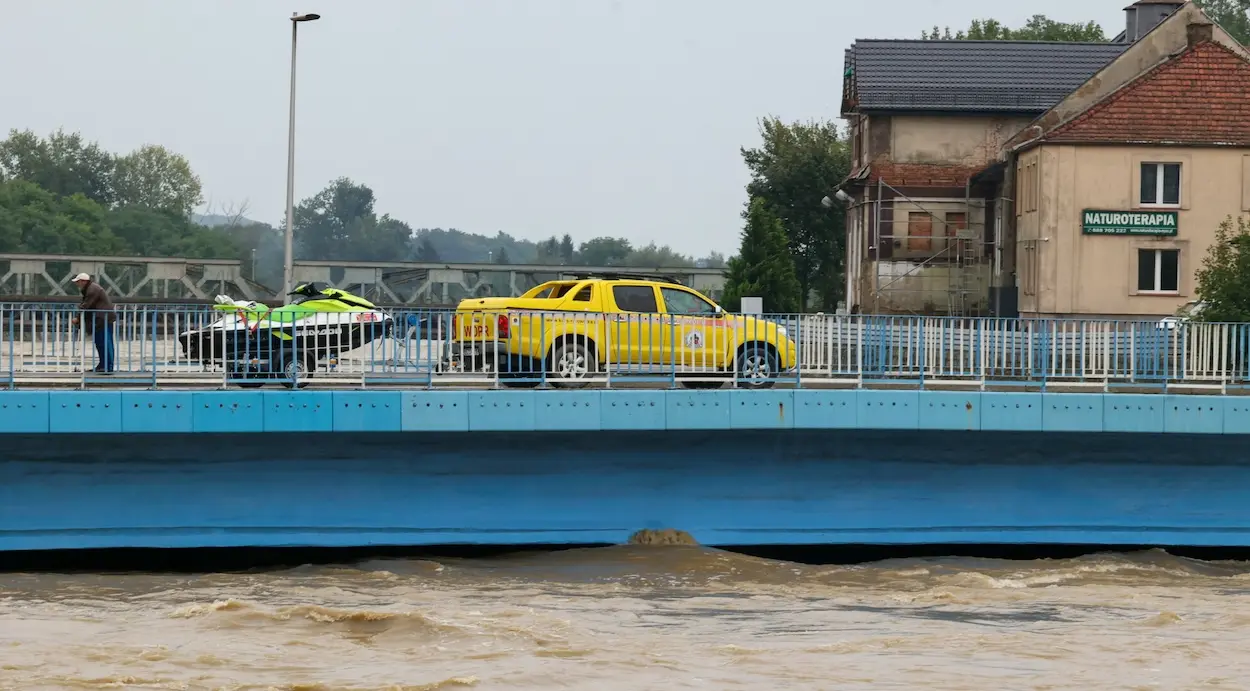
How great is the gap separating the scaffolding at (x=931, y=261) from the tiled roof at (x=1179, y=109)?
769 cm

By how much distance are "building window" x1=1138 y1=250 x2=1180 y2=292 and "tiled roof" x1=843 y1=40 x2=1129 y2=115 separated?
26.7ft

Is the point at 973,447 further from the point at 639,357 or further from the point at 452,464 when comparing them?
the point at 452,464

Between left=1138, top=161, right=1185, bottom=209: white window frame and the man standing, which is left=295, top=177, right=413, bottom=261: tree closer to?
left=1138, top=161, right=1185, bottom=209: white window frame

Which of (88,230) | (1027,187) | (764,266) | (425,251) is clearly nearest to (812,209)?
(764,266)

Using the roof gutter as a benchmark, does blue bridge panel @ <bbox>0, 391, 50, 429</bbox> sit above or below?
below

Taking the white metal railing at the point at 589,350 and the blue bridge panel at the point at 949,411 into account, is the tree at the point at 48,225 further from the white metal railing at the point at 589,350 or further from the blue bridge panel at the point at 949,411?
the blue bridge panel at the point at 949,411

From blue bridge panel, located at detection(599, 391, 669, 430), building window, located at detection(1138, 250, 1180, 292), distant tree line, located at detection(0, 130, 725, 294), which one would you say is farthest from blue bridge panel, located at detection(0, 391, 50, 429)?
distant tree line, located at detection(0, 130, 725, 294)

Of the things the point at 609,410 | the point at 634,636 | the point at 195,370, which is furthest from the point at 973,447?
the point at 195,370

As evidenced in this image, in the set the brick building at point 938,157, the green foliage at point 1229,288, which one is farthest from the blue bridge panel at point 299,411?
the brick building at point 938,157

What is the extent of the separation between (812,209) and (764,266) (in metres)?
→ 13.4

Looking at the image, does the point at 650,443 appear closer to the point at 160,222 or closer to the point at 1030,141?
the point at 1030,141

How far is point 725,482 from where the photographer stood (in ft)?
56.1

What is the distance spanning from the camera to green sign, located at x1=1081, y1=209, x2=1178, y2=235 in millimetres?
41281

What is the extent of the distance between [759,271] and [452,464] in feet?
125
